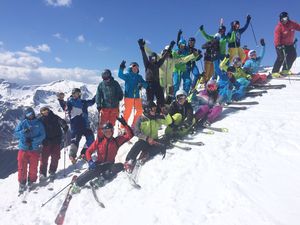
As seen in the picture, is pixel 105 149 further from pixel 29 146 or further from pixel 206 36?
pixel 206 36

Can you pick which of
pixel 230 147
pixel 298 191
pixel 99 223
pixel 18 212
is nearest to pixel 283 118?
pixel 230 147

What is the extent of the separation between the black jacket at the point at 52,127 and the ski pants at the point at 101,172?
233cm

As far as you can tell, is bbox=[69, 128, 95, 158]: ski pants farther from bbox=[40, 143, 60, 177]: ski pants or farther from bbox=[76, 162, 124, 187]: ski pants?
bbox=[76, 162, 124, 187]: ski pants

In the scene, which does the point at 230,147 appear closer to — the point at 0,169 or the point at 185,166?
the point at 185,166

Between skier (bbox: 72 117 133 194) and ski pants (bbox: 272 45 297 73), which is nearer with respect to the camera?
skier (bbox: 72 117 133 194)

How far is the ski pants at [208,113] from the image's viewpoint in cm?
1273

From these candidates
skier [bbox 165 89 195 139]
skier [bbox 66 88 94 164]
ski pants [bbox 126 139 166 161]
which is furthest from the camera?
skier [bbox 66 88 94 164]

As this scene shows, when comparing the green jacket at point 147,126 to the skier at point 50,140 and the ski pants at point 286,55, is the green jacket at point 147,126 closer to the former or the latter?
the skier at point 50,140

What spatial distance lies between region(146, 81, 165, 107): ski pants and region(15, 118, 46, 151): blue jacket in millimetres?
4273

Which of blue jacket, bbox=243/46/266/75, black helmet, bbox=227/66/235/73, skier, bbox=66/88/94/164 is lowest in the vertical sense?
skier, bbox=66/88/94/164

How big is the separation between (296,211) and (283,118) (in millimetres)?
6513

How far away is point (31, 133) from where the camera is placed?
435 inches

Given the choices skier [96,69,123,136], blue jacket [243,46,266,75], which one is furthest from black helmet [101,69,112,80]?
blue jacket [243,46,266,75]

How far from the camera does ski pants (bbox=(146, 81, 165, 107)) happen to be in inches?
519
